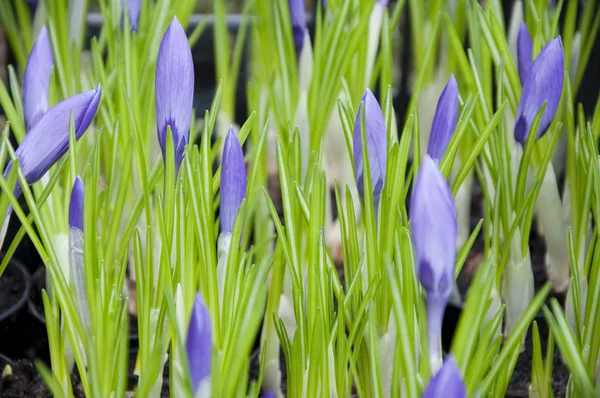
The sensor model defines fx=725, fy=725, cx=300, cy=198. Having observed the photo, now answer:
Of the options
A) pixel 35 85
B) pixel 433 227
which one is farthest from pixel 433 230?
pixel 35 85

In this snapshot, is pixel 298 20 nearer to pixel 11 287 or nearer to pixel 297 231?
pixel 297 231

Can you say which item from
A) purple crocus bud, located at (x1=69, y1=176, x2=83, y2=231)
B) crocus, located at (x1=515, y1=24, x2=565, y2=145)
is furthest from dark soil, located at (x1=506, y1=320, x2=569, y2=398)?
purple crocus bud, located at (x1=69, y1=176, x2=83, y2=231)

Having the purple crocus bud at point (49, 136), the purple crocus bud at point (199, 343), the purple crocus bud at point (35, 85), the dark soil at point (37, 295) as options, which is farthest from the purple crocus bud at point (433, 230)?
the dark soil at point (37, 295)

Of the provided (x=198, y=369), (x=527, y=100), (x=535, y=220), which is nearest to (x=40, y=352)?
(x=198, y=369)

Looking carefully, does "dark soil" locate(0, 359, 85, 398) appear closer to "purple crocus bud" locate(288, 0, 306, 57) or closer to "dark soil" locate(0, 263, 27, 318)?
"dark soil" locate(0, 263, 27, 318)

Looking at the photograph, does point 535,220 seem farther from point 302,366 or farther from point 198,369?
point 198,369
